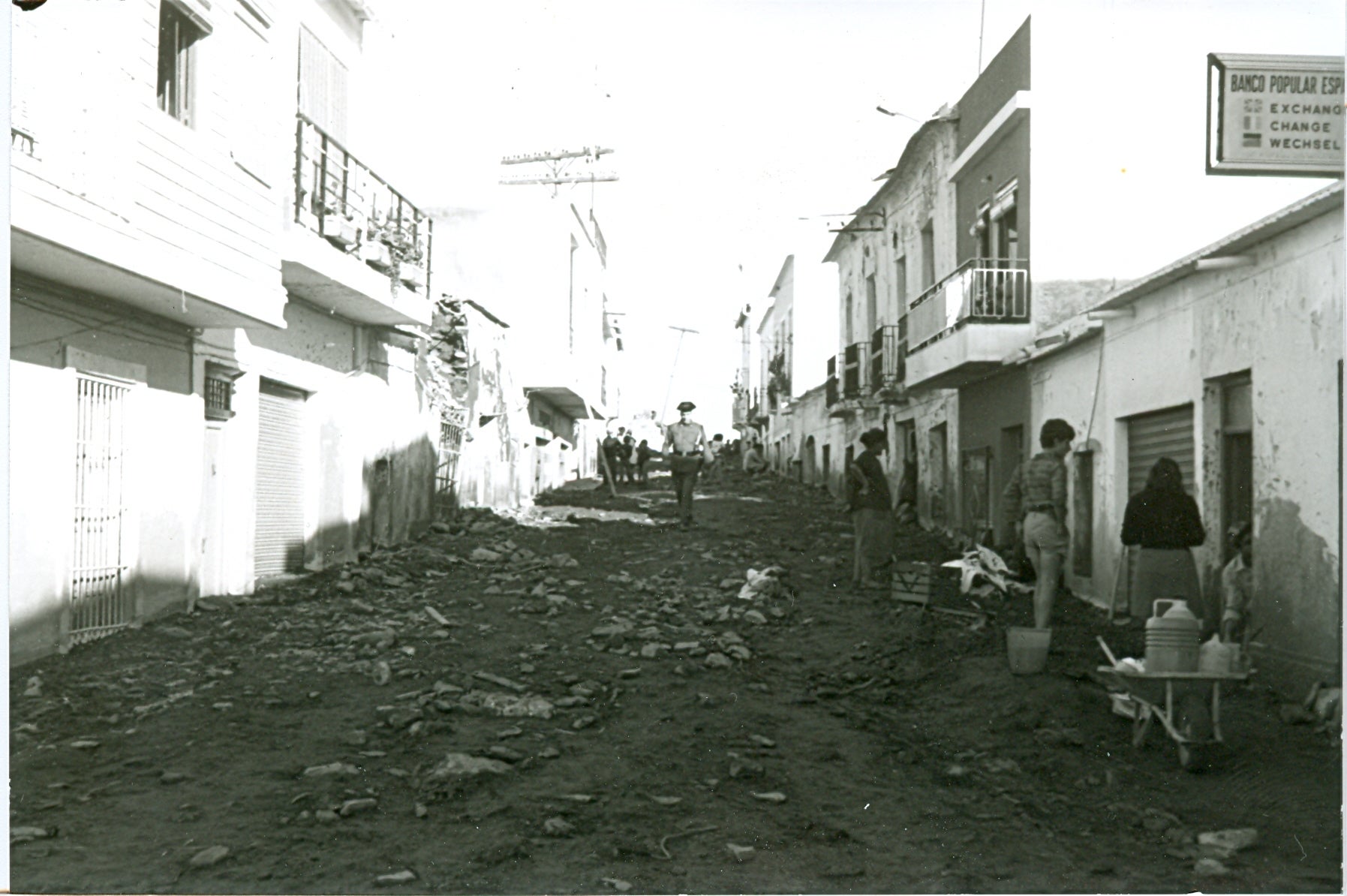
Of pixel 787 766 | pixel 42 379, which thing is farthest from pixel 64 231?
pixel 787 766

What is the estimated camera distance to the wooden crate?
25.2ft

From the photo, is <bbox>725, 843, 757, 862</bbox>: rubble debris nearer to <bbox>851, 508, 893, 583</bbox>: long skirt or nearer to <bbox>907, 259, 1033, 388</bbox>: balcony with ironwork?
<bbox>851, 508, 893, 583</bbox>: long skirt

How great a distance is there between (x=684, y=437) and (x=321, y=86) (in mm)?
5111

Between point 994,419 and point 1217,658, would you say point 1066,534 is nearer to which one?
point 1217,658

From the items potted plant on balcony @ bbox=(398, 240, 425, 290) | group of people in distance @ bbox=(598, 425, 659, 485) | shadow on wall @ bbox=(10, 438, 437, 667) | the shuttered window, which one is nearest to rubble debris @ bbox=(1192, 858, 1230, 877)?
shadow on wall @ bbox=(10, 438, 437, 667)

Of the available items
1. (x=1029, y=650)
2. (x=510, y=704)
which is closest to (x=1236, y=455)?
(x=1029, y=650)

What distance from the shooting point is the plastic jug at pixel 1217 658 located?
534 centimetres

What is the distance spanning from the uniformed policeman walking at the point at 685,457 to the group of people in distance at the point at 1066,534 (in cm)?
428

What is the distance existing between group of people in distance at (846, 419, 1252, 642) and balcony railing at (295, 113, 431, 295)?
5138mm

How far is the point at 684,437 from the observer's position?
44.1ft

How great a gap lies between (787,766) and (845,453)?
21.9 ft

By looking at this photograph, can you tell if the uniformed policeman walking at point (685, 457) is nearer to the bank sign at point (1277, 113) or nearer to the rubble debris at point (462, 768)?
the rubble debris at point (462, 768)

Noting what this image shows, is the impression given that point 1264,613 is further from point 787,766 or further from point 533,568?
point 533,568

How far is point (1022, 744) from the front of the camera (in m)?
5.80
